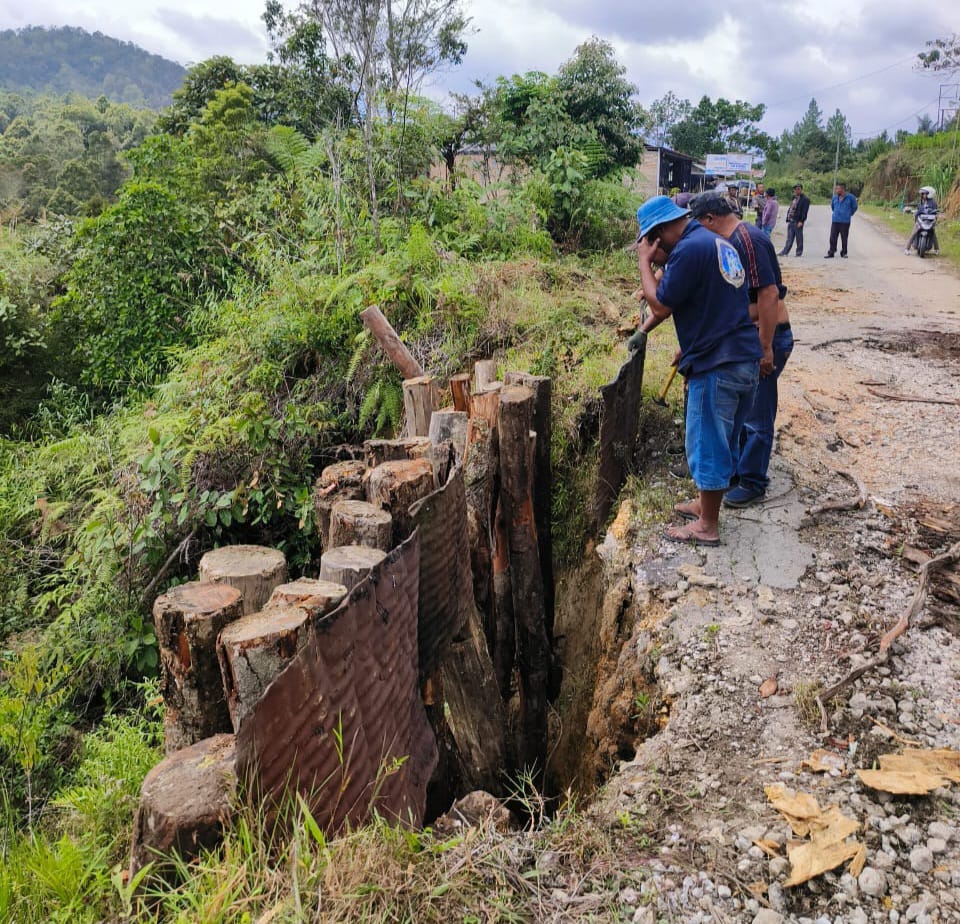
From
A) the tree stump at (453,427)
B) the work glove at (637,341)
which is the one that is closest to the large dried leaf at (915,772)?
the tree stump at (453,427)

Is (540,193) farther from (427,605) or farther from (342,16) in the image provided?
(427,605)

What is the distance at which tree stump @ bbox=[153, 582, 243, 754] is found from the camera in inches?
81.2

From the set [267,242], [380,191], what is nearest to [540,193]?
[380,191]

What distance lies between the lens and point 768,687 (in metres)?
2.87

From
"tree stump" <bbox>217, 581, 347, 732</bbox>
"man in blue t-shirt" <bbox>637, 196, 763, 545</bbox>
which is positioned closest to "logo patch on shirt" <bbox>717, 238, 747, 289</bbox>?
"man in blue t-shirt" <bbox>637, 196, 763, 545</bbox>

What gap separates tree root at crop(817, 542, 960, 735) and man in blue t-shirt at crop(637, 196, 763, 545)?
101cm

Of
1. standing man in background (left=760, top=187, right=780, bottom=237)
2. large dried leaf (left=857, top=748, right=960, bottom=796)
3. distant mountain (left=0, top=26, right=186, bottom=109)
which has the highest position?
distant mountain (left=0, top=26, right=186, bottom=109)

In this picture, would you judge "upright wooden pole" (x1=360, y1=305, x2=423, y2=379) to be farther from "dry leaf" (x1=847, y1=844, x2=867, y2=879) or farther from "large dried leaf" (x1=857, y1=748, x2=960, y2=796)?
"dry leaf" (x1=847, y1=844, x2=867, y2=879)

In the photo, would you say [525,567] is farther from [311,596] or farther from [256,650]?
[256,650]

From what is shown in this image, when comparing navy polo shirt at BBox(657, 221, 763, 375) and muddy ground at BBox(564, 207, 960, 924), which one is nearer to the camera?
muddy ground at BBox(564, 207, 960, 924)

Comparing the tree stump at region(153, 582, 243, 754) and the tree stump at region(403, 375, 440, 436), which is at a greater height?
the tree stump at region(403, 375, 440, 436)

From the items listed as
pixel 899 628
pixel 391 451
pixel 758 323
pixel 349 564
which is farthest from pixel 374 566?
pixel 758 323

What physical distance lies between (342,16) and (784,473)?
733 cm

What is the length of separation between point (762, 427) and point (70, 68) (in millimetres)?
234084
